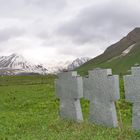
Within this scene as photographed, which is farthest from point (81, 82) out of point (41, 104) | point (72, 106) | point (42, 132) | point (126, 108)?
point (41, 104)

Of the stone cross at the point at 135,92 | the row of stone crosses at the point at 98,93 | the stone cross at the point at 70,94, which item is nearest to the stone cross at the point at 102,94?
the row of stone crosses at the point at 98,93

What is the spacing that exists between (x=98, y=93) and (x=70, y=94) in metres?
2.58

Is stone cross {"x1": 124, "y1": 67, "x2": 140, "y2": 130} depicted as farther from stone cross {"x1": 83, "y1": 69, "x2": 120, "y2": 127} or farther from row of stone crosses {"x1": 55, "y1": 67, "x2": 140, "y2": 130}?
stone cross {"x1": 83, "y1": 69, "x2": 120, "y2": 127}

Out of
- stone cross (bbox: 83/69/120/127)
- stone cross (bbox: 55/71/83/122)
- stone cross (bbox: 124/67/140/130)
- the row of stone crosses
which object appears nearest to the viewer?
stone cross (bbox: 124/67/140/130)

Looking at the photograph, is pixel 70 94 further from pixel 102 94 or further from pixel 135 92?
pixel 135 92

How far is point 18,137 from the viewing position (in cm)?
1894

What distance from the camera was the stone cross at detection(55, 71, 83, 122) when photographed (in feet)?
75.7

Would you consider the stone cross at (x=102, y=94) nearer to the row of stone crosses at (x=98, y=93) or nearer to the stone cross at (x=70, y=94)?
the row of stone crosses at (x=98, y=93)

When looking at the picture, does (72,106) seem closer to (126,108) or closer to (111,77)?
(111,77)

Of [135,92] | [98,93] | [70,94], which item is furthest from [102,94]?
[70,94]

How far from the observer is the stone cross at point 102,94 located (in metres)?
20.4

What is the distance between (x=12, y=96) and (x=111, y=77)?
80.0 feet

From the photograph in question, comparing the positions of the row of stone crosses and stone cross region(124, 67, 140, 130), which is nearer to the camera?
stone cross region(124, 67, 140, 130)

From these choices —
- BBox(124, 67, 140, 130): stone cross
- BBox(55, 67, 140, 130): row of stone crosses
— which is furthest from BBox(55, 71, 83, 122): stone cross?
BBox(124, 67, 140, 130): stone cross
